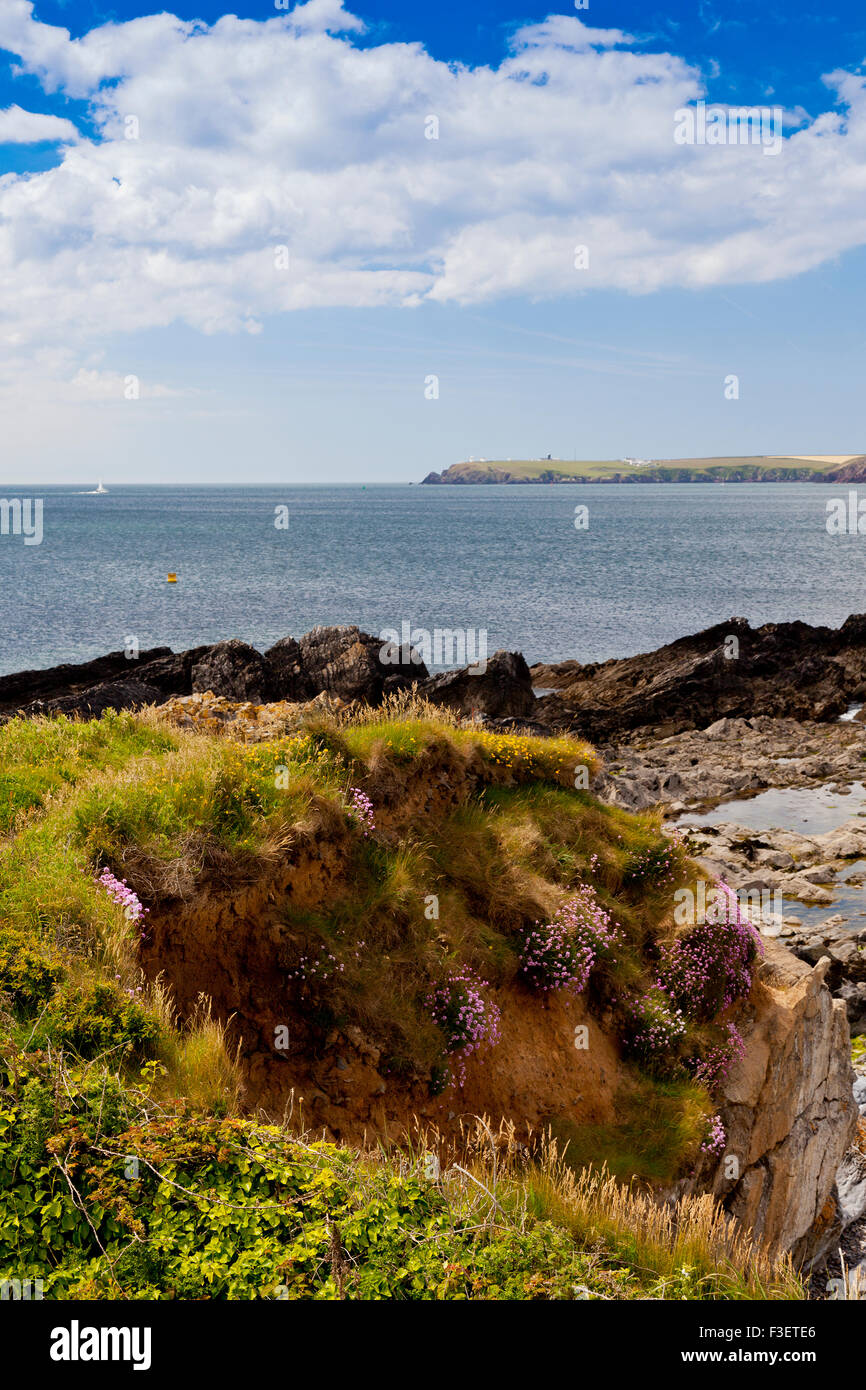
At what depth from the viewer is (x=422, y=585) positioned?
78.6m

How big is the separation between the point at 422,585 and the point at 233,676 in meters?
46.4

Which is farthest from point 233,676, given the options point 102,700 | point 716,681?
point 716,681

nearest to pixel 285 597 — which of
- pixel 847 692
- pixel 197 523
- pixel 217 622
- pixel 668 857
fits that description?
pixel 217 622

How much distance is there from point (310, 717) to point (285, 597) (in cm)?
5997

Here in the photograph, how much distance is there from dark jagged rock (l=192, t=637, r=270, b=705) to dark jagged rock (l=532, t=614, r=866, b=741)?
37.1 ft

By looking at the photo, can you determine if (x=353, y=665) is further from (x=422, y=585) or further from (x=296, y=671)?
(x=422, y=585)

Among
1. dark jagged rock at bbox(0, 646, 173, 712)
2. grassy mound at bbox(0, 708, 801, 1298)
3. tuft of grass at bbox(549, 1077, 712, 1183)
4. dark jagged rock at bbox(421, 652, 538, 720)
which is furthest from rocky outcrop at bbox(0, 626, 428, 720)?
tuft of grass at bbox(549, 1077, 712, 1183)

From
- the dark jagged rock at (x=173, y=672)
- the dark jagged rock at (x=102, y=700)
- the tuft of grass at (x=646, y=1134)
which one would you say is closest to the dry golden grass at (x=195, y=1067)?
the tuft of grass at (x=646, y=1134)

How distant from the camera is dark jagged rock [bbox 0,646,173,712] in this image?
120 ft

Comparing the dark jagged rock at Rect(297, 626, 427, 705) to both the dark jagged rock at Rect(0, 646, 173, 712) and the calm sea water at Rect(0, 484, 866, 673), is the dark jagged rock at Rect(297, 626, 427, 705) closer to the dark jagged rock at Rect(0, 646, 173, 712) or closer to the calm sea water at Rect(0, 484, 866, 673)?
the dark jagged rock at Rect(0, 646, 173, 712)

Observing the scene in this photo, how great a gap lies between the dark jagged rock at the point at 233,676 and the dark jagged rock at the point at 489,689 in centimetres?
563

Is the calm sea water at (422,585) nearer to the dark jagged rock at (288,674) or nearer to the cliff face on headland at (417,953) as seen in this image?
the dark jagged rock at (288,674)
